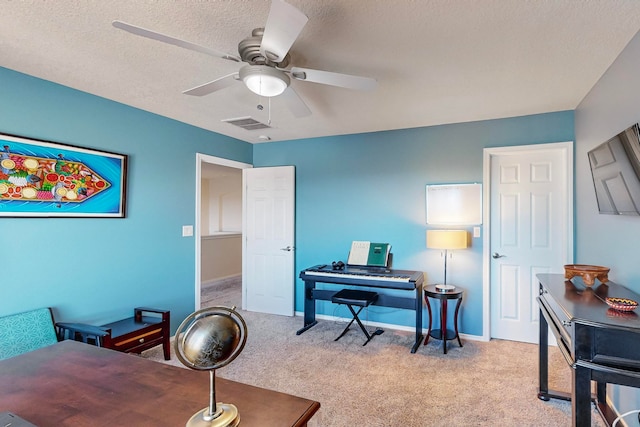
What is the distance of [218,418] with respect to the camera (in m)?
0.96

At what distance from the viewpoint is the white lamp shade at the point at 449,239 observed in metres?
3.35

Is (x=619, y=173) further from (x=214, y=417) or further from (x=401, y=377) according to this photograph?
(x=214, y=417)

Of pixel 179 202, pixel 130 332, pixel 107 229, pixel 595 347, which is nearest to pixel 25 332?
pixel 130 332

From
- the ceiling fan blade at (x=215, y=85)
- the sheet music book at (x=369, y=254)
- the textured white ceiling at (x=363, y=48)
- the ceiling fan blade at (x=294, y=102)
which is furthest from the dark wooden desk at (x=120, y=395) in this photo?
the sheet music book at (x=369, y=254)

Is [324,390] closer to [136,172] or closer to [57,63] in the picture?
[136,172]

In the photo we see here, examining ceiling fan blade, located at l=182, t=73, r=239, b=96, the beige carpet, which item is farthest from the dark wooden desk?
ceiling fan blade, located at l=182, t=73, r=239, b=96

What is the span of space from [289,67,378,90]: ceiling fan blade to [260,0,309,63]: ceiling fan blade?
168 mm

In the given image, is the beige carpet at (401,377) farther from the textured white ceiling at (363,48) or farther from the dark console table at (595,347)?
the textured white ceiling at (363,48)

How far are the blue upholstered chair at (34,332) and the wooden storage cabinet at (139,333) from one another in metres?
0.13

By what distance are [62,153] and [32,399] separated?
2182mm

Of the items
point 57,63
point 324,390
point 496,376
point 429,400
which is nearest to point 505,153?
point 496,376

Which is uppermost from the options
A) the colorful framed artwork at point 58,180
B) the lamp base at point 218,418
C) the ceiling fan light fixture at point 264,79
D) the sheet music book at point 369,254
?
the ceiling fan light fixture at point 264,79

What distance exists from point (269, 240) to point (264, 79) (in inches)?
122

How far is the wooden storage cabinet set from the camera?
264cm
